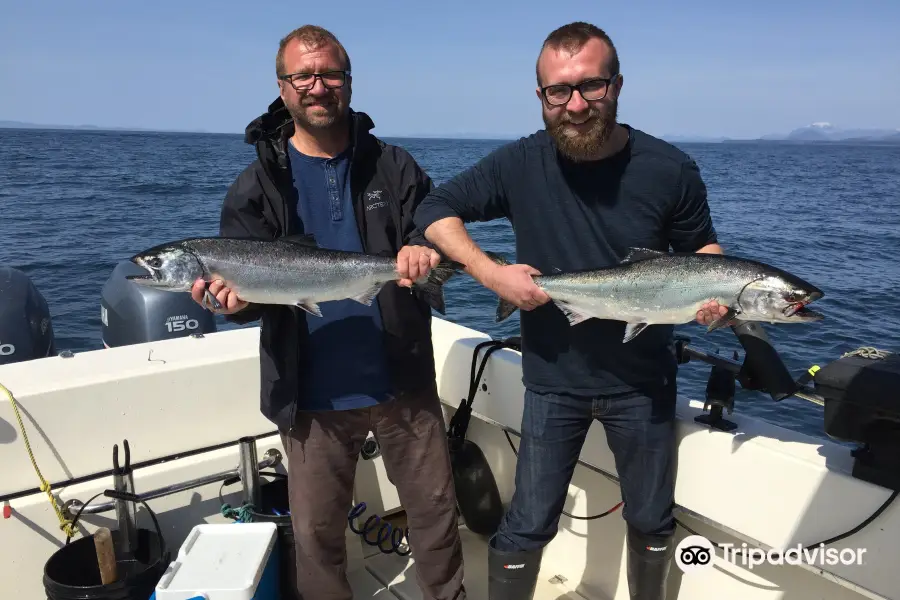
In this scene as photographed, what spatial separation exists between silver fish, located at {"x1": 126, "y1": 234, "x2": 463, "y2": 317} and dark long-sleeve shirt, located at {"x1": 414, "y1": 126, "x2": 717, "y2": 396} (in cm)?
41

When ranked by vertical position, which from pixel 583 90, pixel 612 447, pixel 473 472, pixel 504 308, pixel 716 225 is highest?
pixel 583 90

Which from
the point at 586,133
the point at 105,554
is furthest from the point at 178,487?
the point at 586,133

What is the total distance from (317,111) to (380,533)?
112 inches

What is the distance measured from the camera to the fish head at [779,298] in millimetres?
3029

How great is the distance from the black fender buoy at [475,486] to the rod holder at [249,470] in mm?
1298

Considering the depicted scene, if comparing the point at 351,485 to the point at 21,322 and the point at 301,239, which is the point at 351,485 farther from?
Answer: the point at 21,322

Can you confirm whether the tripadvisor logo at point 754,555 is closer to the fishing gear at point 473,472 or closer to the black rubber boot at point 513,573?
the black rubber boot at point 513,573

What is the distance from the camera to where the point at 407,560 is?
4676 mm

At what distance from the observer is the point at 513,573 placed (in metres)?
3.39

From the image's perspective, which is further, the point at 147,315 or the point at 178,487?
Result: the point at 147,315

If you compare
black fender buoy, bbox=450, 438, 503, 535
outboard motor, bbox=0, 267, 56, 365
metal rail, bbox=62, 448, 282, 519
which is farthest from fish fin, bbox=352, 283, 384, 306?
outboard motor, bbox=0, 267, 56, 365

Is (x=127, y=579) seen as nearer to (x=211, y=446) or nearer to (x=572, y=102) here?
(x=211, y=446)

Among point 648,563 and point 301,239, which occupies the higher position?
point 301,239

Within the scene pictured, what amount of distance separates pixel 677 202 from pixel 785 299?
2.13 ft
